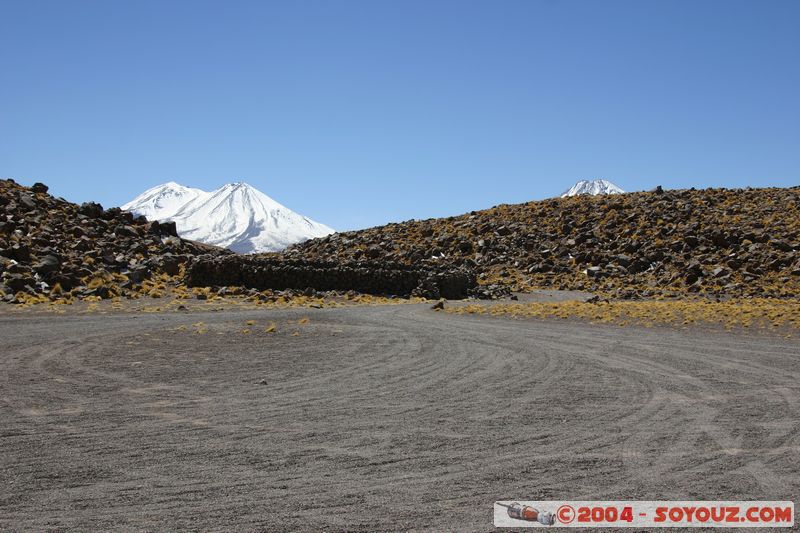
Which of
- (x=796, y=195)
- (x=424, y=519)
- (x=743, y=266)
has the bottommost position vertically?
(x=424, y=519)

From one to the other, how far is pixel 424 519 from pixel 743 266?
45601 millimetres

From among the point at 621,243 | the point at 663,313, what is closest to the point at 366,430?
the point at 663,313

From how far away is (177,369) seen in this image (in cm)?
1447

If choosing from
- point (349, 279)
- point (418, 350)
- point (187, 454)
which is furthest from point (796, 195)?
point (187, 454)

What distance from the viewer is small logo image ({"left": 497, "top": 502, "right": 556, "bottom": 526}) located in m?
6.43

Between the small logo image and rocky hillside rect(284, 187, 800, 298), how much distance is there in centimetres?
3592

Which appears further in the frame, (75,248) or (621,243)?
(621,243)

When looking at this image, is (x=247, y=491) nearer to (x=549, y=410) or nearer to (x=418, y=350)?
(x=549, y=410)

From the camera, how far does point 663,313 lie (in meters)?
28.5

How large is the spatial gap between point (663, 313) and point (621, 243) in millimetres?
27427

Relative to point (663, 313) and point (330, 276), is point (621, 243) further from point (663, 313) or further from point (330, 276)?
point (663, 313)

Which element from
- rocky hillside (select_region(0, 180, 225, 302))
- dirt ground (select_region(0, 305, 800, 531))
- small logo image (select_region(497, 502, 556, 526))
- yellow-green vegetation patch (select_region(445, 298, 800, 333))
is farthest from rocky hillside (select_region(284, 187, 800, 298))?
small logo image (select_region(497, 502, 556, 526))

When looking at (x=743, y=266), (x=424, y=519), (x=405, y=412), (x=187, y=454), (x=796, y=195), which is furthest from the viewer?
(x=796, y=195)

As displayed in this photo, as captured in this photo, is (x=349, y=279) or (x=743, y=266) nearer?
(x=349, y=279)
